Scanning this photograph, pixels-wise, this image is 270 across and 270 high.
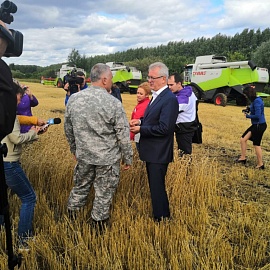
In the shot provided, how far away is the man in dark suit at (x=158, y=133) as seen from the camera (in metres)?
3.28

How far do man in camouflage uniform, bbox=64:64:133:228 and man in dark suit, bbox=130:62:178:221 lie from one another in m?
0.25

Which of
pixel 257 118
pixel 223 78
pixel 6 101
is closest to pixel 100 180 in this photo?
pixel 6 101

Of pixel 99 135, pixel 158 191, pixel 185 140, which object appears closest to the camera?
pixel 99 135

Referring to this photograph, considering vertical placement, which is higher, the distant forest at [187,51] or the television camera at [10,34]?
the distant forest at [187,51]

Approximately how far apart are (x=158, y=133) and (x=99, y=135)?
632 millimetres

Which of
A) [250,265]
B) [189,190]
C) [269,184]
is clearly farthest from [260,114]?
[250,265]

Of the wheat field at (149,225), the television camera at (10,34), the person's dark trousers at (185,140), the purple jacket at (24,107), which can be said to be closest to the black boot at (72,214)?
the wheat field at (149,225)

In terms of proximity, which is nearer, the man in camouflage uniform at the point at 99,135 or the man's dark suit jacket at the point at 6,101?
the man's dark suit jacket at the point at 6,101

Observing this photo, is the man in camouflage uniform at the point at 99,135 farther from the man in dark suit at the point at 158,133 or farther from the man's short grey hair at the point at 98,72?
the man in dark suit at the point at 158,133

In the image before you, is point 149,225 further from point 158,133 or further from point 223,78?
point 223,78

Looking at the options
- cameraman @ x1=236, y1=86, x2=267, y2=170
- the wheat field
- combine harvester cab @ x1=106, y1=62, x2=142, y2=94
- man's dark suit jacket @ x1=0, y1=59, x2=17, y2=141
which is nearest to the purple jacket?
the wheat field

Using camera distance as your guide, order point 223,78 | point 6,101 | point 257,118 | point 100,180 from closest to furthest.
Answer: point 6,101 → point 100,180 → point 257,118 → point 223,78

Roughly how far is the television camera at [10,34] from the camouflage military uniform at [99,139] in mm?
1102

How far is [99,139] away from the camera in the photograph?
10.2 ft
